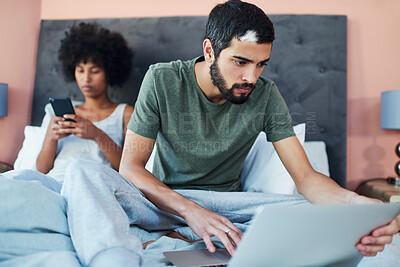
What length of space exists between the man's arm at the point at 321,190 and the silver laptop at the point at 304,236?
24 millimetres

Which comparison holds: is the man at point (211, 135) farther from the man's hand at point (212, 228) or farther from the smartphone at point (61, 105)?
the smartphone at point (61, 105)

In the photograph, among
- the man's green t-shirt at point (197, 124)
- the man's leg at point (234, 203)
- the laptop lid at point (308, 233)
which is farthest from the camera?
the man's green t-shirt at point (197, 124)

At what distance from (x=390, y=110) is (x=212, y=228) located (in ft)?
5.04

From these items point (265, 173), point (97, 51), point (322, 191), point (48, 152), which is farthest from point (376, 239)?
point (97, 51)

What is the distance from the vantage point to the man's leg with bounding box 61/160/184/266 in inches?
25.9

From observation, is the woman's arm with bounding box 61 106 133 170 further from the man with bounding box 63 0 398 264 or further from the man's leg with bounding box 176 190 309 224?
the man's leg with bounding box 176 190 309 224

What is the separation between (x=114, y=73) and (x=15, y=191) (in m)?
1.55

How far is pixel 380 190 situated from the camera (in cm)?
187

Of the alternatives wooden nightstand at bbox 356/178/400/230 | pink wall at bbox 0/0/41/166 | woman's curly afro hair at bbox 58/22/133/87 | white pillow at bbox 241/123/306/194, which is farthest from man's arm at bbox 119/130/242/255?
pink wall at bbox 0/0/41/166

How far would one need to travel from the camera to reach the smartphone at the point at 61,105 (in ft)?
5.86

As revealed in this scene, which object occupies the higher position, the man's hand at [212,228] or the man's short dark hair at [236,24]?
the man's short dark hair at [236,24]

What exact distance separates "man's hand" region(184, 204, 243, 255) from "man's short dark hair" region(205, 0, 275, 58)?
1.96 feet

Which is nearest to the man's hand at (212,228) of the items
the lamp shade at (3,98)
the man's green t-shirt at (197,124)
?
the man's green t-shirt at (197,124)

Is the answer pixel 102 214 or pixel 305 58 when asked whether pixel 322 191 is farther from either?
pixel 305 58
